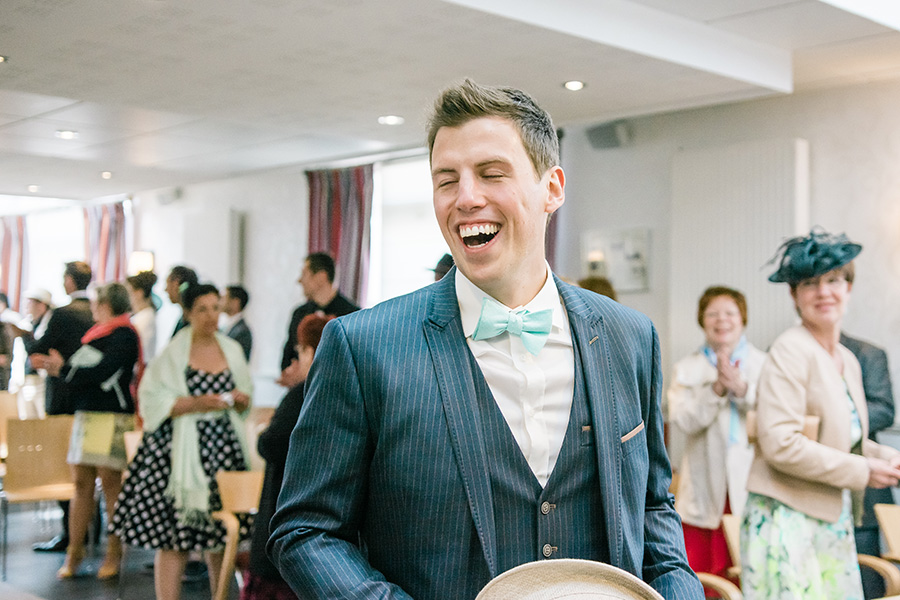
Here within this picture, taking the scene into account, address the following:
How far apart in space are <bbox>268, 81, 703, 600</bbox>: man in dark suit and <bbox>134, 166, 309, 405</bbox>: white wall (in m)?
8.60

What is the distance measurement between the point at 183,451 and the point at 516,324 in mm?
3767

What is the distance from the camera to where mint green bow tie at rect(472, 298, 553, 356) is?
1.49 meters

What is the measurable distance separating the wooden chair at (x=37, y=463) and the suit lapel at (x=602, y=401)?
5.43 meters

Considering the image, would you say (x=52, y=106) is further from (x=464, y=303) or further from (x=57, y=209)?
(x=57, y=209)

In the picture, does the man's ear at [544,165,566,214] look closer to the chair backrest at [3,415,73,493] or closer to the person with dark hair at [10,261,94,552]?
the chair backrest at [3,415,73,493]

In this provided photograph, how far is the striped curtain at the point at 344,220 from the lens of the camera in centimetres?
930

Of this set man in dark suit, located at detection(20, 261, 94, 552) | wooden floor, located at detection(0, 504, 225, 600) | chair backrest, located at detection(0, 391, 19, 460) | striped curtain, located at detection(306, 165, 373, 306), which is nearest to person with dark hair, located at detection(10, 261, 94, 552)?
man in dark suit, located at detection(20, 261, 94, 552)

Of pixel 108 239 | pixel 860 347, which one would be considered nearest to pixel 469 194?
pixel 860 347

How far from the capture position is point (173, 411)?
484cm

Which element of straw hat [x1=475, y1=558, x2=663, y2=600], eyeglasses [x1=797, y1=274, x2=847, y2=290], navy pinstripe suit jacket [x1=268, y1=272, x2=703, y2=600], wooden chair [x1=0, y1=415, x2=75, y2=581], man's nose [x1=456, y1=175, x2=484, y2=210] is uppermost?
man's nose [x1=456, y1=175, x2=484, y2=210]

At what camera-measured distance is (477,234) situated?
4.71ft

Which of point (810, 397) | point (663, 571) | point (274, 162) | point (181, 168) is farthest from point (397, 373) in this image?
point (181, 168)

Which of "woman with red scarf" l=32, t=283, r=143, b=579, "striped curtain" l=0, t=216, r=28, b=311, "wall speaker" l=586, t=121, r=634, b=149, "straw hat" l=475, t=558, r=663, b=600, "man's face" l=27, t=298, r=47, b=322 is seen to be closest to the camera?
"straw hat" l=475, t=558, r=663, b=600

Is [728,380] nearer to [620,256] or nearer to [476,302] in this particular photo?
[620,256]
